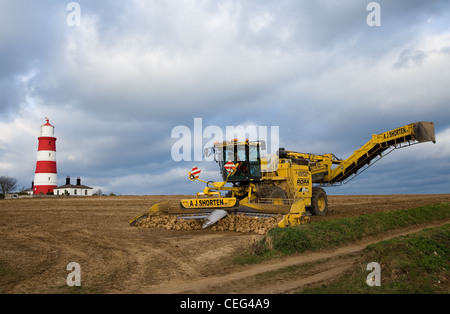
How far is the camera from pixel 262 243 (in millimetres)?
10391

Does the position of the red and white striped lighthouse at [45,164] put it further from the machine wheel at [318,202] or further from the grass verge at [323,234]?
the grass verge at [323,234]

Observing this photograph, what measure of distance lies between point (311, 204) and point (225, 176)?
5.14 metres

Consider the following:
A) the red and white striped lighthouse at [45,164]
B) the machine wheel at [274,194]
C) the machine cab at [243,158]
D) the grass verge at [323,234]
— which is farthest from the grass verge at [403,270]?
the red and white striped lighthouse at [45,164]

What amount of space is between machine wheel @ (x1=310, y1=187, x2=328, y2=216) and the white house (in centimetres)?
4073

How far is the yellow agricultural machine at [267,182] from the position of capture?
579 inches

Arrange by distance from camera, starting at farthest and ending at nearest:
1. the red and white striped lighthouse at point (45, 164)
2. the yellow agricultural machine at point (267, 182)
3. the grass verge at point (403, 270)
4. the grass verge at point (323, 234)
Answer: the red and white striped lighthouse at point (45, 164) → the yellow agricultural machine at point (267, 182) → the grass verge at point (323, 234) → the grass verge at point (403, 270)

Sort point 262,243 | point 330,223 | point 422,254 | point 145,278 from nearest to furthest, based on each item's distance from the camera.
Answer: point 145,278 < point 422,254 < point 262,243 < point 330,223

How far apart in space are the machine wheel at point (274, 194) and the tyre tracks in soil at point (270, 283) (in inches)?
232

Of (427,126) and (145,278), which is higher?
(427,126)

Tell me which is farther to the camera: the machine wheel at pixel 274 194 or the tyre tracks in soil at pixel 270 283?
the machine wheel at pixel 274 194
